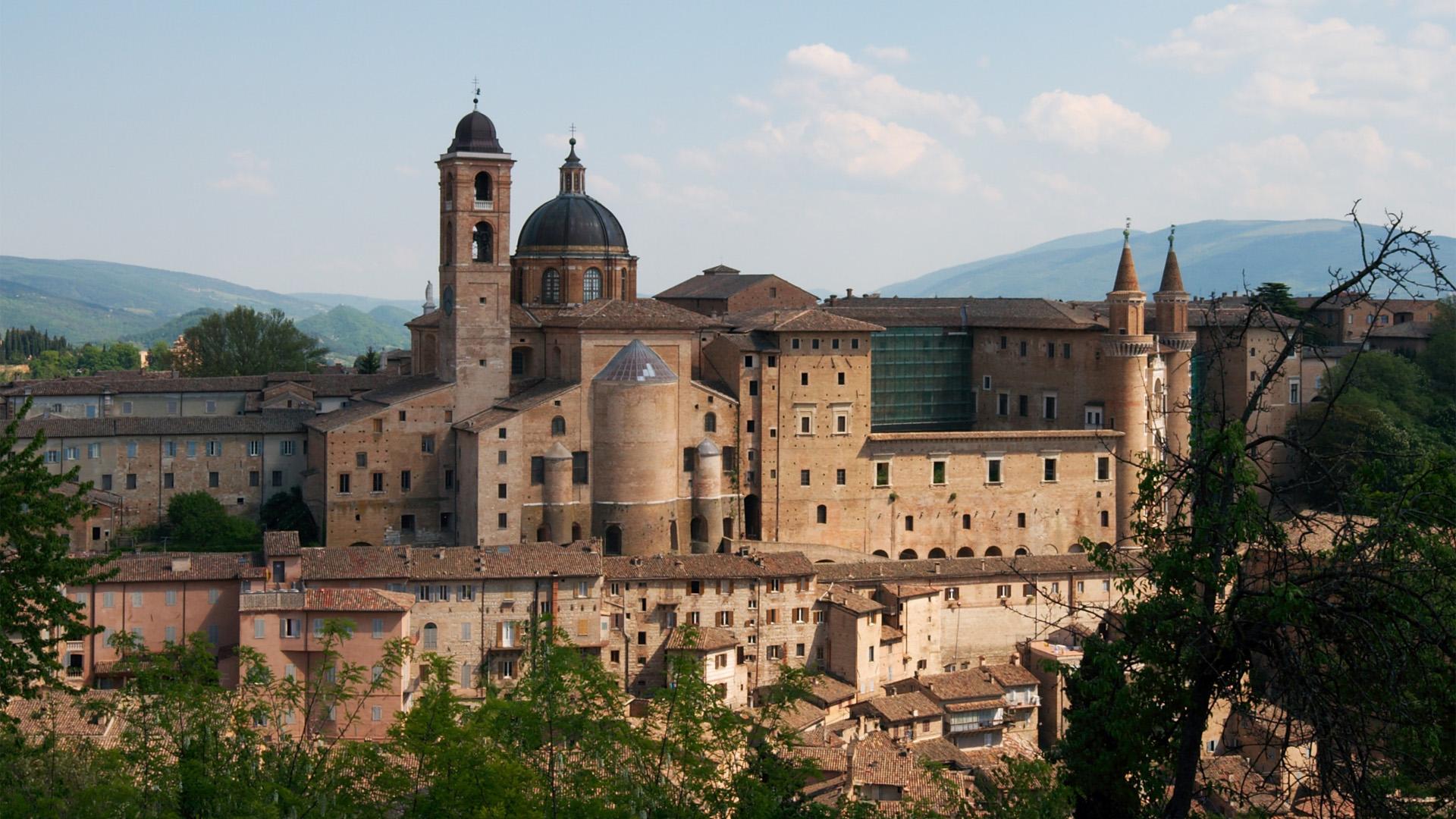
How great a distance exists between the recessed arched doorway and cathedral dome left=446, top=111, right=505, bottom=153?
11.6m

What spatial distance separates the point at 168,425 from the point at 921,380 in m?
21.9

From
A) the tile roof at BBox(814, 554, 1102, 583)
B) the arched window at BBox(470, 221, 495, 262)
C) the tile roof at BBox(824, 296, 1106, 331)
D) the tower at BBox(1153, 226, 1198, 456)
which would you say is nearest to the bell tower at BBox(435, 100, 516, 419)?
the arched window at BBox(470, 221, 495, 262)

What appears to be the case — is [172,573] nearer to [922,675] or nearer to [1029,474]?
[922,675]

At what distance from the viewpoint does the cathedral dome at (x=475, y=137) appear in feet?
159

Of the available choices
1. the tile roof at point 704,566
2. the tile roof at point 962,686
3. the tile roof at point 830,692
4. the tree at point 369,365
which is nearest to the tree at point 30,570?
the tile roof at point 830,692

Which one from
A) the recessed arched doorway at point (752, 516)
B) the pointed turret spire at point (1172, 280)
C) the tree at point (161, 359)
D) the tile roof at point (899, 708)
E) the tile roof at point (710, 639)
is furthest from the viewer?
the tree at point (161, 359)

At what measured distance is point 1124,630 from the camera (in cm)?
1360

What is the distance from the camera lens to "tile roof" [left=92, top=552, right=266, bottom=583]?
38.2 meters

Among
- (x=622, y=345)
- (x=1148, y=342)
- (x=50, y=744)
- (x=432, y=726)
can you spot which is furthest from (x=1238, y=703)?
(x=1148, y=342)

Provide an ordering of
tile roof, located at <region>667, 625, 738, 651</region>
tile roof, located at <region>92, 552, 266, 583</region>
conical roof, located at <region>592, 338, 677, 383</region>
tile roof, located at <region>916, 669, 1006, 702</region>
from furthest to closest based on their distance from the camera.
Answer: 1. conical roof, located at <region>592, 338, 677, 383</region>
2. tile roof, located at <region>916, 669, 1006, 702</region>
3. tile roof, located at <region>667, 625, 738, 651</region>
4. tile roof, located at <region>92, 552, 266, 583</region>

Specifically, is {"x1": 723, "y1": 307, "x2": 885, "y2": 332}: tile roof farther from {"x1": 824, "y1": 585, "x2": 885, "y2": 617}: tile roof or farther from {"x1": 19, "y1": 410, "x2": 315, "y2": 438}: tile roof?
{"x1": 19, "y1": 410, "x2": 315, "y2": 438}: tile roof

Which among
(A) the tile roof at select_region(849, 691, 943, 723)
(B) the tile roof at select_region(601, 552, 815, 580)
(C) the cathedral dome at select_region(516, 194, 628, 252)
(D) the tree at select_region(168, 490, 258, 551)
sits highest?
(C) the cathedral dome at select_region(516, 194, 628, 252)

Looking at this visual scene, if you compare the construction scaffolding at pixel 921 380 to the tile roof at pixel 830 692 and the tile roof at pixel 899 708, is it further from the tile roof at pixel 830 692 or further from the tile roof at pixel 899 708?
the tile roof at pixel 899 708

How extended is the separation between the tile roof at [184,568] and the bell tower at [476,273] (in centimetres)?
949
